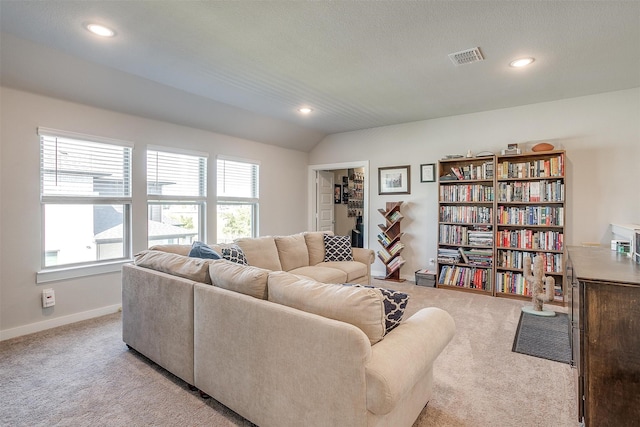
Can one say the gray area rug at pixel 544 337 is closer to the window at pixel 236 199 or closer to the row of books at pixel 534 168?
the row of books at pixel 534 168

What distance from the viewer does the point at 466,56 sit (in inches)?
107

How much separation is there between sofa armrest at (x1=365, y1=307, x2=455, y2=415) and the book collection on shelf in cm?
294

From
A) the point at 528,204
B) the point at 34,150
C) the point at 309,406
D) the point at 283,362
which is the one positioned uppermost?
the point at 34,150

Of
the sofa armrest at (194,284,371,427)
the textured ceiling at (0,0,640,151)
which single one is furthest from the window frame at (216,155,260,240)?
the sofa armrest at (194,284,371,427)

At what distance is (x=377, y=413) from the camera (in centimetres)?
120

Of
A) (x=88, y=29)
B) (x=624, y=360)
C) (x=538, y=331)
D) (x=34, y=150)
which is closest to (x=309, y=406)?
(x=624, y=360)

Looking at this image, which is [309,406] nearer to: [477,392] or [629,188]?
[477,392]

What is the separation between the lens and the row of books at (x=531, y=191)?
12.4 feet

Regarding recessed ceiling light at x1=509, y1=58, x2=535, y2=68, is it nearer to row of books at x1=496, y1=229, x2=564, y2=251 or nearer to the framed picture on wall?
row of books at x1=496, y1=229, x2=564, y2=251

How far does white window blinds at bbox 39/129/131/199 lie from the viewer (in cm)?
309

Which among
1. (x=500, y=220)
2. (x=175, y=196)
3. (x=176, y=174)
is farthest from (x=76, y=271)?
(x=500, y=220)

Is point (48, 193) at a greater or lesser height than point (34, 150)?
lesser

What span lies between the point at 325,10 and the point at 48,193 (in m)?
3.09

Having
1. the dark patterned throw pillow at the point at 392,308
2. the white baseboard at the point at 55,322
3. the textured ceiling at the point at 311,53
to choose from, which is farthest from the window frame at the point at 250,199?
the dark patterned throw pillow at the point at 392,308
